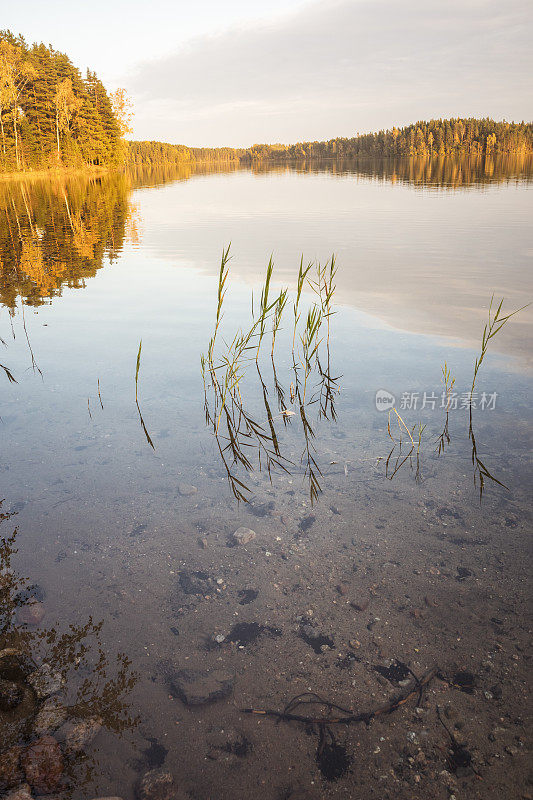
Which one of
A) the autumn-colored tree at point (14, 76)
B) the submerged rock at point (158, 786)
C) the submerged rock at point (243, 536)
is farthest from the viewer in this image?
the autumn-colored tree at point (14, 76)

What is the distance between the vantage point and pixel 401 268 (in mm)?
11469

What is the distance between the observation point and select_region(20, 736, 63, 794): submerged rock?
1.93 m

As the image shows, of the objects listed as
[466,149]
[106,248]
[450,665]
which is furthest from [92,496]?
[466,149]

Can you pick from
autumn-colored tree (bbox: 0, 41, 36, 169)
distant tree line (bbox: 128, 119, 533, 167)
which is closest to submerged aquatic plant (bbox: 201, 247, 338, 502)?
autumn-colored tree (bbox: 0, 41, 36, 169)

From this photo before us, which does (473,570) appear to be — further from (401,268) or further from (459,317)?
(401,268)

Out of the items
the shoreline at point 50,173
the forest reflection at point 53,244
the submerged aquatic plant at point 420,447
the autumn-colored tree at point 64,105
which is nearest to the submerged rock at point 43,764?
the submerged aquatic plant at point 420,447

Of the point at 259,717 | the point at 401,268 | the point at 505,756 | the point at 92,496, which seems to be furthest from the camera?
the point at 401,268

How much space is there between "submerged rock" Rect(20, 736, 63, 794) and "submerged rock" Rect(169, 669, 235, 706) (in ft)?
1.93

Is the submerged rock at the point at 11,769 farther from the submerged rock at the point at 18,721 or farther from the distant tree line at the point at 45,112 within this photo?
the distant tree line at the point at 45,112

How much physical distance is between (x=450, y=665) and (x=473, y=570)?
787mm

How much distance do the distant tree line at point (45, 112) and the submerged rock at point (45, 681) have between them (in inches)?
2237

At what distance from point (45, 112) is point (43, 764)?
Result: 71.5 m

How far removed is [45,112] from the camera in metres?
56.4

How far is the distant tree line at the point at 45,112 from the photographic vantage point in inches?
1940
